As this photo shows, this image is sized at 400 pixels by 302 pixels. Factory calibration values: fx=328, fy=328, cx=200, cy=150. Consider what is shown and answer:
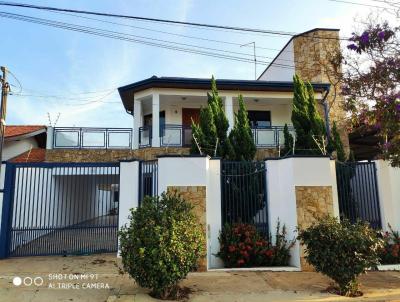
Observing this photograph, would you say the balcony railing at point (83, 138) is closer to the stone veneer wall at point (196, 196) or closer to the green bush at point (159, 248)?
the stone veneer wall at point (196, 196)

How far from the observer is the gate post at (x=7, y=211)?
26.2 feet

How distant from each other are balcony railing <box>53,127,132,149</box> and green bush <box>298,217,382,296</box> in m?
10.5

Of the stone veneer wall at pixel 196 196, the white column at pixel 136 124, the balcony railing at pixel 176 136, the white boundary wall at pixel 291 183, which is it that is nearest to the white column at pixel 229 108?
the balcony railing at pixel 176 136

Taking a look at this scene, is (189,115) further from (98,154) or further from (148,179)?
(148,179)

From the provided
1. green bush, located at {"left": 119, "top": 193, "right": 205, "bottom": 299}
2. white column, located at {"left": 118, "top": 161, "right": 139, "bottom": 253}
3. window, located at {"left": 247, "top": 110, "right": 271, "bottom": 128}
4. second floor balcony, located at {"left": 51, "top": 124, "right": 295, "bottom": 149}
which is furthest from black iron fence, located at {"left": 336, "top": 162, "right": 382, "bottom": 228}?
window, located at {"left": 247, "top": 110, "right": 271, "bottom": 128}

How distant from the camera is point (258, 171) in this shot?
8.34m

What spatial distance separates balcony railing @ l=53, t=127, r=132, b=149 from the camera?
14.2 m

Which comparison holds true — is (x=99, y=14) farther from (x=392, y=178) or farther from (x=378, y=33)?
(x=392, y=178)

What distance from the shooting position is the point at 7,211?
26.5ft

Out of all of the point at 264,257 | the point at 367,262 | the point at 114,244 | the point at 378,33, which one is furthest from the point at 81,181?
the point at 378,33

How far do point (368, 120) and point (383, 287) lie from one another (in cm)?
345

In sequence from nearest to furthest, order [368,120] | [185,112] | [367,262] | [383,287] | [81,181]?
[367,262]
[383,287]
[368,120]
[81,181]
[185,112]

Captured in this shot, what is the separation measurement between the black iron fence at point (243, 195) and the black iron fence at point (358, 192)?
80.9 inches

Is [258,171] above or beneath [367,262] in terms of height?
above
